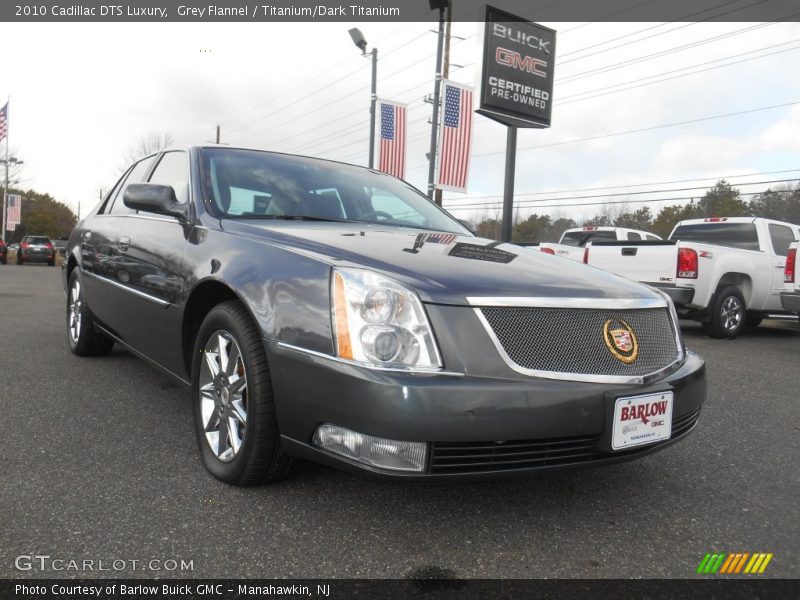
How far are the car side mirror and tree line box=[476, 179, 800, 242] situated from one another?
2484 centimetres

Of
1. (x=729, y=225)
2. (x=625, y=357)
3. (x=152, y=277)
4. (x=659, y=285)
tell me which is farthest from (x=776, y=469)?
(x=729, y=225)

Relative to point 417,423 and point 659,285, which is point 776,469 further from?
point 659,285

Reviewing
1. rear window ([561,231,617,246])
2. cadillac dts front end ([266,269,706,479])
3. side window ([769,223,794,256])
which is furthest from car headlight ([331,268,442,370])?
rear window ([561,231,617,246])

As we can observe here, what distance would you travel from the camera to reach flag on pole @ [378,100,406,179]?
56.1 feet

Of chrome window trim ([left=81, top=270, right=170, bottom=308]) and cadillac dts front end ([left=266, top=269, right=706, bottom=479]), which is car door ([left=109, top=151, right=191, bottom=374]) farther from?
cadillac dts front end ([left=266, top=269, right=706, bottom=479])

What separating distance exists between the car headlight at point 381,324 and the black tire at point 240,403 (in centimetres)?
43

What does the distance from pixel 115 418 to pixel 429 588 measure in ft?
7.36

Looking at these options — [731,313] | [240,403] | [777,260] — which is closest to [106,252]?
[240,403]

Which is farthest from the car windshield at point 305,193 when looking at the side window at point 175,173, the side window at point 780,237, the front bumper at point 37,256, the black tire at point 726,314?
the front bumper at point 37,256

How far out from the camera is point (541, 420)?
1.94 metres

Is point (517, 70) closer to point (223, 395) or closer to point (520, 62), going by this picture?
point (520, 62)

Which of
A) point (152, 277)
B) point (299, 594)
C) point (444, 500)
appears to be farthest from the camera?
point (152, 277)

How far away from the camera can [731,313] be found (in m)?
8.41

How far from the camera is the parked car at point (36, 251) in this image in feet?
95.2
